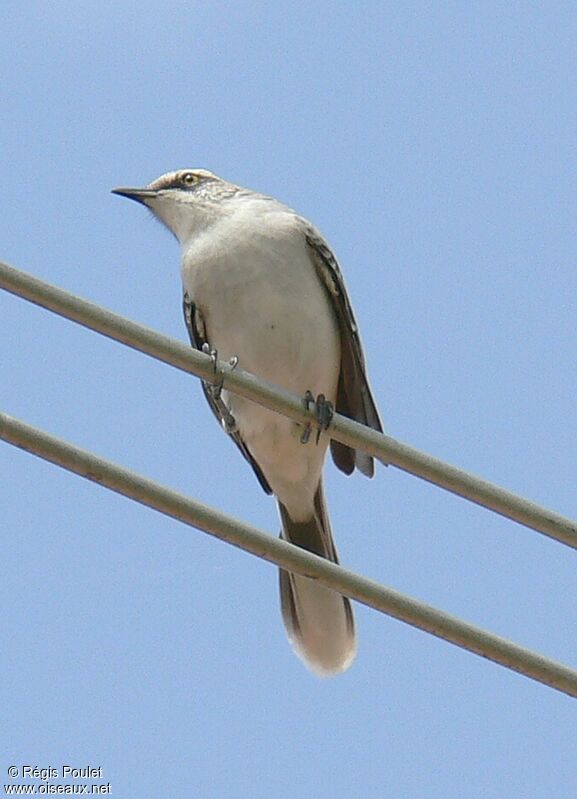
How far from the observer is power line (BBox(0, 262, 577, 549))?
19.4 feet

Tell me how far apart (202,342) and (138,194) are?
1600 mm

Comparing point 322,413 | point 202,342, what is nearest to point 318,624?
point 202,342

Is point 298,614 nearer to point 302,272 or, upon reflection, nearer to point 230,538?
point 302,272

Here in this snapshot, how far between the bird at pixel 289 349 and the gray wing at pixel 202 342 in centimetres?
1

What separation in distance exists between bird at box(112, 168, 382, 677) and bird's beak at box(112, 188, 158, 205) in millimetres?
834

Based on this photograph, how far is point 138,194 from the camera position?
11.3 meters

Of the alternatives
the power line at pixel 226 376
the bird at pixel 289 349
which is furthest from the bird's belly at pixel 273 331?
the power line at pixel 226 376

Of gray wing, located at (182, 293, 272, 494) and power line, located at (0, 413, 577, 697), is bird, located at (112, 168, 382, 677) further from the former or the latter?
power line, located at (0, 413, 577, 697)

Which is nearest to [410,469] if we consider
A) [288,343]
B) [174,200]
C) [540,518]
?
[540,518]

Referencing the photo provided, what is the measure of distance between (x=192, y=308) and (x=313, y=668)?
7.63ft

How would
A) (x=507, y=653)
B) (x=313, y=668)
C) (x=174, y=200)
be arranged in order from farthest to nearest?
(x=174, y=200)
(x=313, y=668)
(x=507, y=653)

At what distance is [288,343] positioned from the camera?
9773 millimetres

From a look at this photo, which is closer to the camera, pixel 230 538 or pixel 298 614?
pixel 230 538

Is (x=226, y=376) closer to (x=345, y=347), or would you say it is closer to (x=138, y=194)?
(x=345, y=347)
